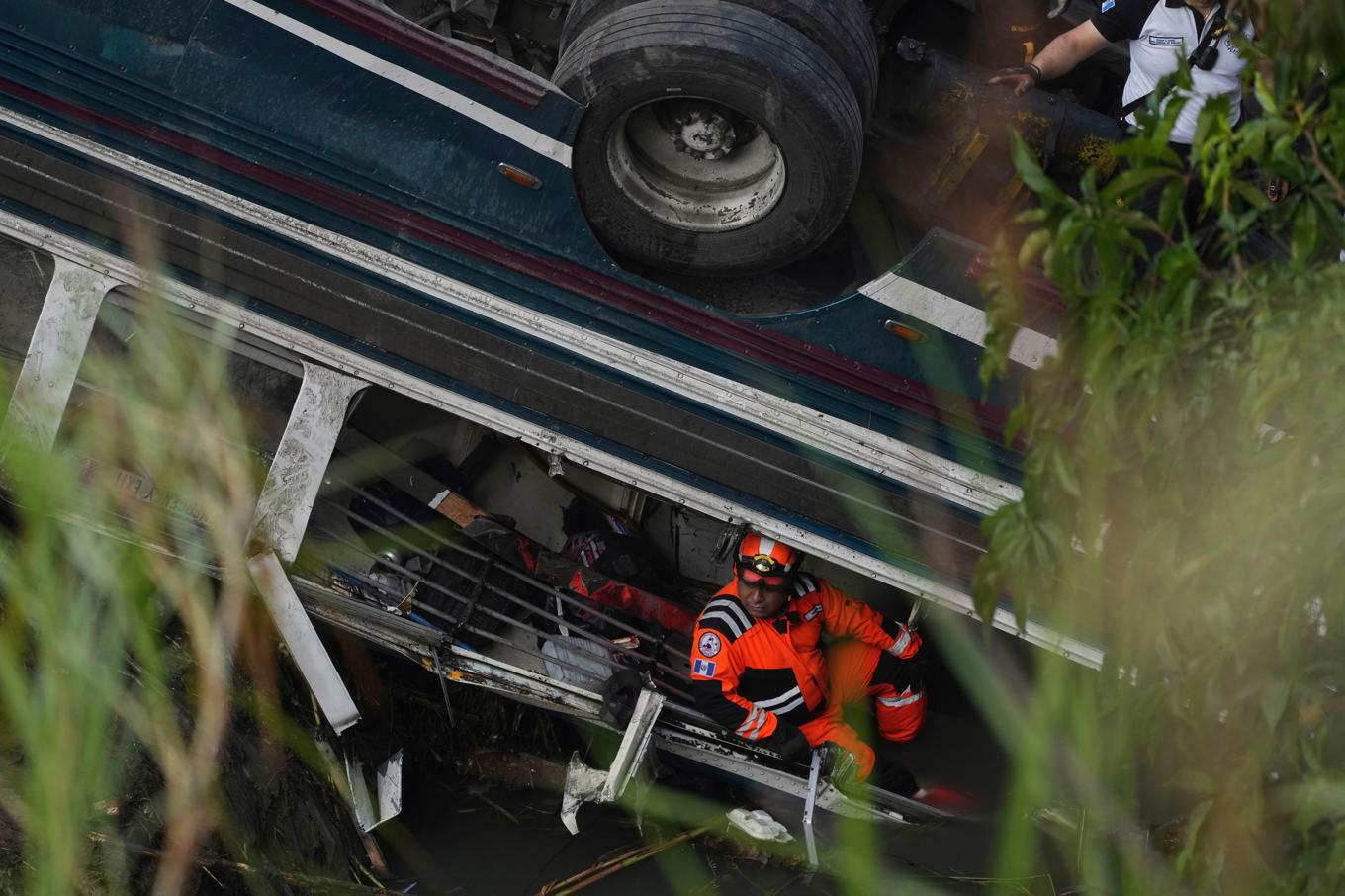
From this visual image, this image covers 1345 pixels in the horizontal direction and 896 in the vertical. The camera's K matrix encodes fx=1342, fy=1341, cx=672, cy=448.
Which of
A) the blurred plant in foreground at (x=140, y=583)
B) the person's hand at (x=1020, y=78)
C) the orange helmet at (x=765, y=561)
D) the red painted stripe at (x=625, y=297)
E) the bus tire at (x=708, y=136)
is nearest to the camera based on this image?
the blurred plant in foreground at (x=140, y=583)

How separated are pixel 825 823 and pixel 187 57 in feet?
10.2

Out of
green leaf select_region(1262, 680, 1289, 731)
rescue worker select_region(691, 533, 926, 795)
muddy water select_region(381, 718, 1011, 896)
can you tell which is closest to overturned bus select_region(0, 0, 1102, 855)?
rescue worker select_region(691, 533, 926, 795)

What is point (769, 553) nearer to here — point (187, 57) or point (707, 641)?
point (707, 641)

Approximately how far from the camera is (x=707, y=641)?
14.4 feet

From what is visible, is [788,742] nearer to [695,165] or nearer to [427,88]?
[695,165]

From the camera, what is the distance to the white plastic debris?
4453 millimetres

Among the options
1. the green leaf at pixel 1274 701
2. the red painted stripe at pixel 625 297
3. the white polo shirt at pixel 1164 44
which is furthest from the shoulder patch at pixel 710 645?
the green leaf at pixel 1274 701

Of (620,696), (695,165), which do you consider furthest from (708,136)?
(620,696)

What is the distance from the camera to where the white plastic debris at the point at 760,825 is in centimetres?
445

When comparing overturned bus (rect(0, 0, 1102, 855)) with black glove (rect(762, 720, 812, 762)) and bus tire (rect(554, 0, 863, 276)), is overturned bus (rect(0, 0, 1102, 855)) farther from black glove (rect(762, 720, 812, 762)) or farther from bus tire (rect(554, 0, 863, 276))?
black glove (rect(762, 720, 812, 762))

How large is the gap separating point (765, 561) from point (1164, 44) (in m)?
1.92

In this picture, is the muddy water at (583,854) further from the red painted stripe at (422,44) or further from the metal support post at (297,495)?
the red painted stripe at (422,44)

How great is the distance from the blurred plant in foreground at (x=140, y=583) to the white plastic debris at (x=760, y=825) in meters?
1.69

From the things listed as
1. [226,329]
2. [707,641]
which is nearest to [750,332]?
[707,641]
